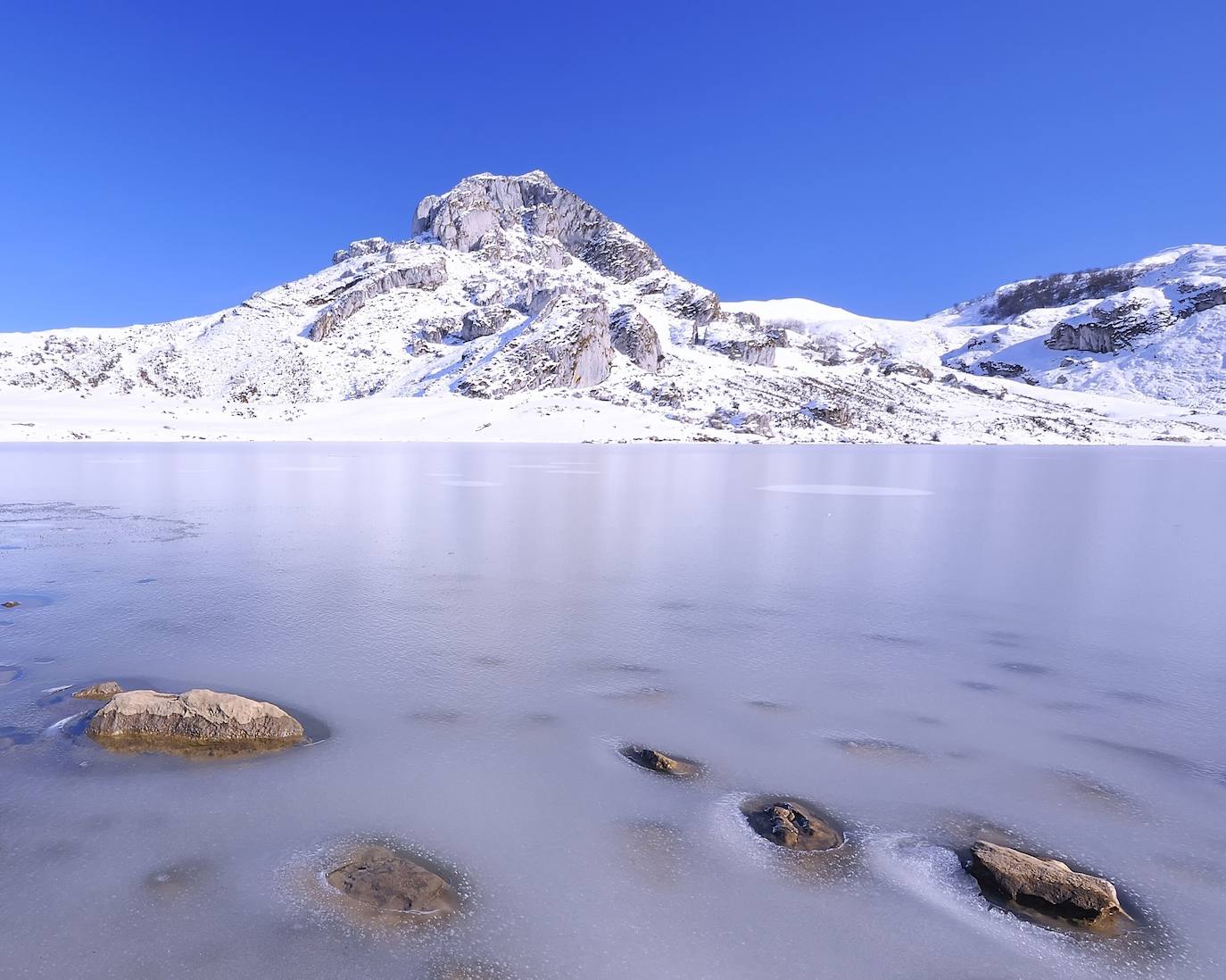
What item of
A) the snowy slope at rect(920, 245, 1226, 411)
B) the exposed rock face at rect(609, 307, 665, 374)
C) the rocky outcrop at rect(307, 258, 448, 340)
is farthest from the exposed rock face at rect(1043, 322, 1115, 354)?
the rocky outcrop at rect(307, 258, 448, 340)

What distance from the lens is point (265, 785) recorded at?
156 inches

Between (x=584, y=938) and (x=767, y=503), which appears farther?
(x=767, y=503)

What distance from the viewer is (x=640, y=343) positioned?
8725 cm

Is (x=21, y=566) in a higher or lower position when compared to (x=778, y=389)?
lower

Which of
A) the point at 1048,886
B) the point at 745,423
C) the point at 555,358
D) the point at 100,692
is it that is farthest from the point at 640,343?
the point at 1048,886

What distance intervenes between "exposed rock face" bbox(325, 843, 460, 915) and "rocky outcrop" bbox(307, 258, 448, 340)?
3897 inches

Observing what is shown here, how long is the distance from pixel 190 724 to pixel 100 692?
119 centimetres

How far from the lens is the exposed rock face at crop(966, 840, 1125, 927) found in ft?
9.90

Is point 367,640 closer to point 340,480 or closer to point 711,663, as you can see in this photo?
point 711,663

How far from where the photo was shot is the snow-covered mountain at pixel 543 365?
65.7 meters

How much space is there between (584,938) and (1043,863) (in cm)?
226

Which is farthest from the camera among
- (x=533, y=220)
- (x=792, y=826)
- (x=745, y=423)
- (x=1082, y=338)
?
(x=1082, y=338)

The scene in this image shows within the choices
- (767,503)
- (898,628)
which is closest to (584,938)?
(898,628)

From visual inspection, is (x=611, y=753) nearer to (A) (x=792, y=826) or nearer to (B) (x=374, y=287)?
(A) (x=792, y=826)
